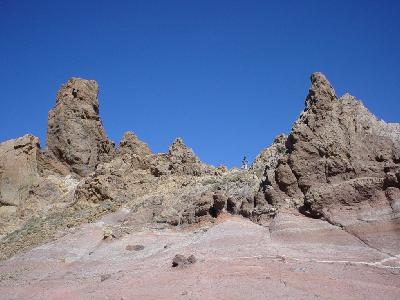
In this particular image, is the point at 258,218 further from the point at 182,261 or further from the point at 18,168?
the point at 18,168

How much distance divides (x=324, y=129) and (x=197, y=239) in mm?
8891

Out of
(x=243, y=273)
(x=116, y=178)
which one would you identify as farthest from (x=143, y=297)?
(x=116, y=178)

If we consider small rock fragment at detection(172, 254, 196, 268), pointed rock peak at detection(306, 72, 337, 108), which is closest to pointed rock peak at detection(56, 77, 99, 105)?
pointed rock peak at detection(306, 72, 337, 108)

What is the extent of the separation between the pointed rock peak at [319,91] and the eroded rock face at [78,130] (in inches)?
1114

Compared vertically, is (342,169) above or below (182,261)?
above

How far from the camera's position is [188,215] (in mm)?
29438

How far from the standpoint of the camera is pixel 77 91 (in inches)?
2068

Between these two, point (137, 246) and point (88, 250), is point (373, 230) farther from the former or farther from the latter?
point (88, 250)

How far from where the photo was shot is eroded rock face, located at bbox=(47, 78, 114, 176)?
50.5 meters

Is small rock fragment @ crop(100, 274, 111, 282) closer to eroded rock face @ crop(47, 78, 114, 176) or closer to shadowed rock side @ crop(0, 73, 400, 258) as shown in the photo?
shadowed rock side @ crop(0, 73, 400, 258)

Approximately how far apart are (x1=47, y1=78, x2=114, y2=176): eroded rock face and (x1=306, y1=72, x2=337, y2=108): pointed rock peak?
2830cm

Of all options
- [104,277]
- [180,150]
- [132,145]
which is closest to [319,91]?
[104,277]

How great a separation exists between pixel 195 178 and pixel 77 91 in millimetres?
20892

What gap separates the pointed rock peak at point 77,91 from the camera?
172 ft
